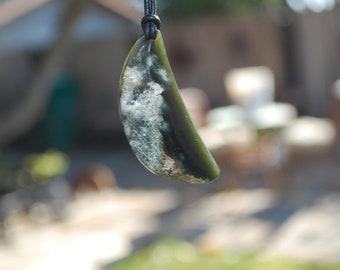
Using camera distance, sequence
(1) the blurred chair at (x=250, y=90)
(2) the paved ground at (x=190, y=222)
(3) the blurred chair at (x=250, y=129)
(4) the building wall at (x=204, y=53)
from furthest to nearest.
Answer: (4) the building wall at (x=204, y=53)
(1) the blurred chair at (x=250, y=90)
(3) the blurred chair at (x=250, y=129)
(2) the paved ground at (x=190, y=222)

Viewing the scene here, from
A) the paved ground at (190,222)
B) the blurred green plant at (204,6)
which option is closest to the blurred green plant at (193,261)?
the paved ground at (190,222)

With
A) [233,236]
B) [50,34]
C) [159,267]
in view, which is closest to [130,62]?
[159,267]

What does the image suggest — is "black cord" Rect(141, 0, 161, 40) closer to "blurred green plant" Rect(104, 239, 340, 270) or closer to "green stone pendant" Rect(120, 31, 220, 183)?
"green stone pendant" Rect(120, 31, 220, 183)

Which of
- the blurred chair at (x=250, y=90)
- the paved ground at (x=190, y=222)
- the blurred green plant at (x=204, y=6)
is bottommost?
the paved ground at (x=190, y=222)

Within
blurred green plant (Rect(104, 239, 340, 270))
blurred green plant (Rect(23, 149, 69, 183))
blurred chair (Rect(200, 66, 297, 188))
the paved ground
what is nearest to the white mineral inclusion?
blurred green plant (Rect(104, 239, 340, 270))

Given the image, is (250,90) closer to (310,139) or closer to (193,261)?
(310,139)

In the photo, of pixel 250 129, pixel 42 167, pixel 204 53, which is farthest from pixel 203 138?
pixel 204 53

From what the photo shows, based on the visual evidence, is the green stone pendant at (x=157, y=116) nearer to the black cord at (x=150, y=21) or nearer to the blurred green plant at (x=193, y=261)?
the black cord at (x=150, y=21)

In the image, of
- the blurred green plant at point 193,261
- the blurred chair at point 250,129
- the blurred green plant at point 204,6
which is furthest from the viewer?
the blurred green plant at point 204,6
